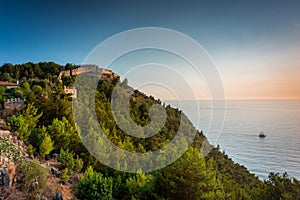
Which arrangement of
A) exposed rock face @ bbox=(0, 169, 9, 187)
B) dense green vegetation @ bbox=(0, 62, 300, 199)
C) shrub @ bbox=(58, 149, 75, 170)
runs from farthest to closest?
1. shrub @ bbox=(58, 149, 75, 170)
2. dense green vegetation @ bbox=(0, 62, 300, 199)
3. exposed rock face @ bbox=(0, 169, 9, 187)

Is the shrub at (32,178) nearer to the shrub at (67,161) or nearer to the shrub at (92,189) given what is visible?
the shrub at (92,189)

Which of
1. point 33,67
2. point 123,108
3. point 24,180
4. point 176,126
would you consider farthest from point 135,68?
point 33,67

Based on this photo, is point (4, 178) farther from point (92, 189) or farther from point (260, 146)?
point (260, 146)

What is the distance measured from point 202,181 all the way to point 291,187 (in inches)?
166

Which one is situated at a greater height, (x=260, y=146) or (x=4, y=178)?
(x=260, y=146)

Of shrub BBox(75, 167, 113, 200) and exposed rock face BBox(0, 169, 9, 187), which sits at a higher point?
exposed rock face BBox(0, 169, 9, 187)

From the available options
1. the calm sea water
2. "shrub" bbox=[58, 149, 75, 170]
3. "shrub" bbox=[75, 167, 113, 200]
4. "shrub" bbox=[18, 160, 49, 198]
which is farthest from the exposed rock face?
the calm sea water

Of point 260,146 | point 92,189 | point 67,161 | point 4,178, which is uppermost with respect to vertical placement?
point 260,146

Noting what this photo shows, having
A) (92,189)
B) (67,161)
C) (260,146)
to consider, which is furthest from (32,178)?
(260,146)

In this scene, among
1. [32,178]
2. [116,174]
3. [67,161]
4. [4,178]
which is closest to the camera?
[4,178]

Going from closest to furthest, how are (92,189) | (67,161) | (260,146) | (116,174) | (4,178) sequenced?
(4,178)
(92,189)
(67,161)
(116,174)
(260,146)

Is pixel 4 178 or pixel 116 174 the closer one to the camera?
pixel 4 178

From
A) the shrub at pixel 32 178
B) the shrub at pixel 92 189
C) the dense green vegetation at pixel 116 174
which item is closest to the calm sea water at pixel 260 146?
the dense green vegetation at pixel 116 174

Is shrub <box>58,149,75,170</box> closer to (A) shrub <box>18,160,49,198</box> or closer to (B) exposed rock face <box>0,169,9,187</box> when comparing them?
(A) shrub <box>18,160,49,198</box>
